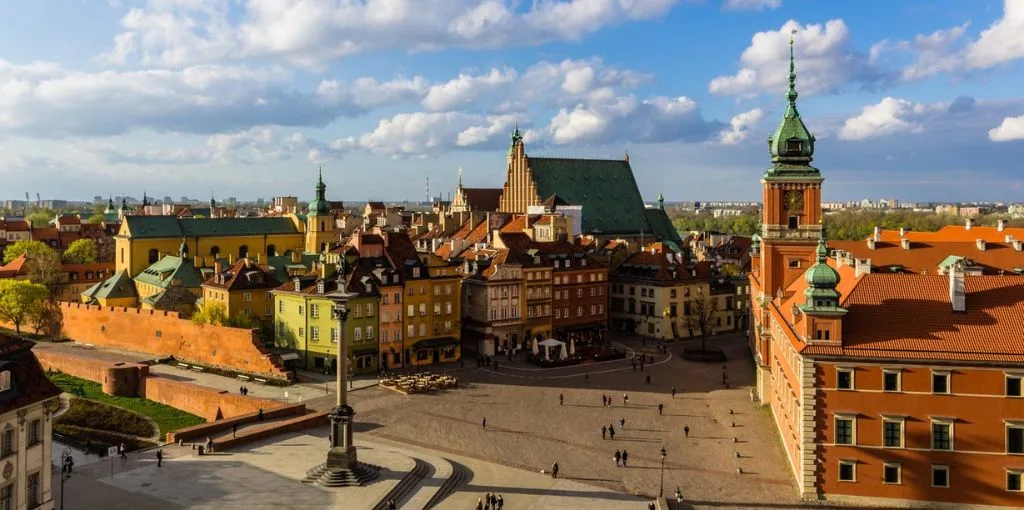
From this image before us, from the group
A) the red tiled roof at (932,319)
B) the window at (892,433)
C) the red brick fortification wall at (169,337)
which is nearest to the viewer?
the red tiled roof at (932,319)

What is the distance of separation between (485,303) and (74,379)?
3419 cm

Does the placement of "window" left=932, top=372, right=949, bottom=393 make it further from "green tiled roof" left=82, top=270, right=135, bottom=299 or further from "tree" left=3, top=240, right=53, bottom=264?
"tree" left=3, top=240, right=53, bottom=264

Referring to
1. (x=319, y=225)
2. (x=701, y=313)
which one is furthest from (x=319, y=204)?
(x=701, y=313)

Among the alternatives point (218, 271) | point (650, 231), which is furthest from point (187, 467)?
point (650, 231)

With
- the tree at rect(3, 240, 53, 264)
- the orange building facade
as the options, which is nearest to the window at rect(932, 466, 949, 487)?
the orange building facade

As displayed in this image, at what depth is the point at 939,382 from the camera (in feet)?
126

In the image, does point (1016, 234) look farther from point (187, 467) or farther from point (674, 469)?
point (187, 467)

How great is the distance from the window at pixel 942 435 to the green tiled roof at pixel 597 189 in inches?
3321

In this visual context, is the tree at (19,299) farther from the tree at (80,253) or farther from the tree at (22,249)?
the tree at (80,253)

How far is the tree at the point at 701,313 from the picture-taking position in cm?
9138

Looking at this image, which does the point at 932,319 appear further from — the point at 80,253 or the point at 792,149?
the point at 80,253

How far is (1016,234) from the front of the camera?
260ft

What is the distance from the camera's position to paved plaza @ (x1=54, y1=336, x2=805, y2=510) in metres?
40.8

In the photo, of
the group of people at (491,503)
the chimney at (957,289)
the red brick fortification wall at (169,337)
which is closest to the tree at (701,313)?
the red brick fortification wall at (169,337)
